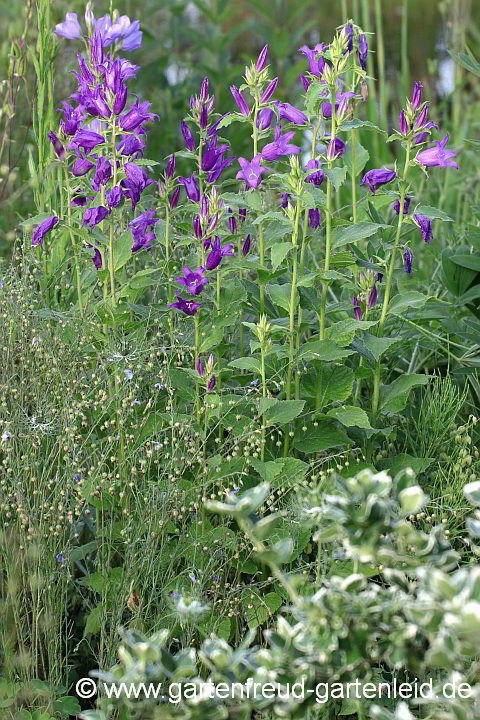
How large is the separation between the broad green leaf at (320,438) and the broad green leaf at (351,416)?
0.20ft

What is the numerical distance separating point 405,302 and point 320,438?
381 mm

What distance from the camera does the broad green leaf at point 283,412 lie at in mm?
2072

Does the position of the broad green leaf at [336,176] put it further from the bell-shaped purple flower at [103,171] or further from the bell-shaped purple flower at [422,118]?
the bell-shaped purple flower at [103,171]

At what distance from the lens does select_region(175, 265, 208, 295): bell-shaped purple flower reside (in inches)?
81.1

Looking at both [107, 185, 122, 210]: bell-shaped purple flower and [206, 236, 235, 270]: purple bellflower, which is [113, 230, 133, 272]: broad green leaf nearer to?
[107, 185, 122, 210]: bell-shaped purple flower

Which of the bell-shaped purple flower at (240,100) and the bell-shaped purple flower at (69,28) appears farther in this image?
the bell-shaped purple flower at (69,28)

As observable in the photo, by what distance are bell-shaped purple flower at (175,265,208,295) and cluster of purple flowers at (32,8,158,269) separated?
0.24 m

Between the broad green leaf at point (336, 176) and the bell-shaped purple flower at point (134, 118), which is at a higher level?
the bell-shaped purple flower at point (134, 118)

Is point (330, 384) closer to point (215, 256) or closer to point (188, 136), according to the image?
point (215, 256)

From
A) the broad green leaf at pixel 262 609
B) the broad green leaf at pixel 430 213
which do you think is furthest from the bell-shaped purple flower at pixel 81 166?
the broad green leaf at pixel 262 609

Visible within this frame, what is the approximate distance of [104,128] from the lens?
230 centimetres

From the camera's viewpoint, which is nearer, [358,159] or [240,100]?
[240,100]

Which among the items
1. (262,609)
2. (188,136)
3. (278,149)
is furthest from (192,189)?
(262,609)

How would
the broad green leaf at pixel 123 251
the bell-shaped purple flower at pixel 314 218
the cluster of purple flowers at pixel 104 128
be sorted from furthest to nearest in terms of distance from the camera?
the bell-shaped purple flower at pixel 314 218
the broad green leaf at pixel 123 251
the cluster of purple flowers at pixel 104 128
